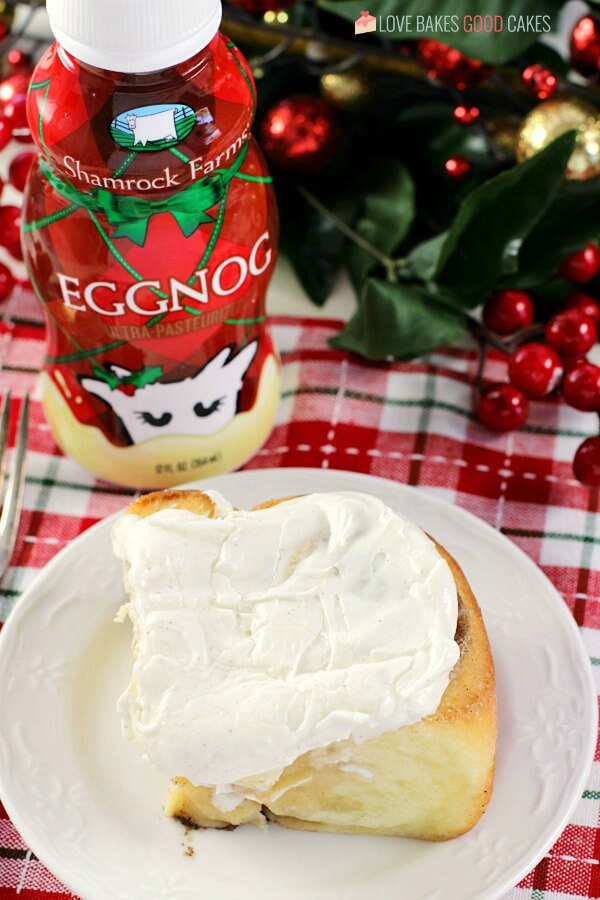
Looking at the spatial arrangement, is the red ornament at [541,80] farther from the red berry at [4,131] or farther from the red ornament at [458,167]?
the red berry at [4,131]

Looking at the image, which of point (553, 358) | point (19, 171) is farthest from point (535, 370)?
point (19, 171)

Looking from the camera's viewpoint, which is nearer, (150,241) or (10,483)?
(150,241)

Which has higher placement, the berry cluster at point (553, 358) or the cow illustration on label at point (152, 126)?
the cow illustration on label at point (152, 126)

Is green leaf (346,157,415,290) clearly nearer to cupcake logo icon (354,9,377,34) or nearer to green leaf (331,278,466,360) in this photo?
green leaf (331,278,466,360)

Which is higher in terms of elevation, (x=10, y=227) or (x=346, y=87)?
(x=346, y=87)

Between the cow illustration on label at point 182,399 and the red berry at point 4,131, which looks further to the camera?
the red berry at point 4,131

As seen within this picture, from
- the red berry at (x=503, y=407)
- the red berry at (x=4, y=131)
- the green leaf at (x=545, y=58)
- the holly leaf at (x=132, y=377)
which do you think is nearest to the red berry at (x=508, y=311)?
the red berry at (x=503, y=407)

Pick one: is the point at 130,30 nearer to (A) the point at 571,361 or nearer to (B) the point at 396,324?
(B) the point at 396,324
